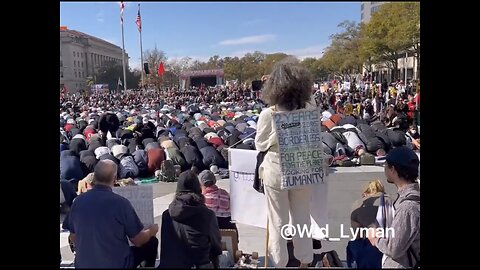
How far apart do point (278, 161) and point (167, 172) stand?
6.31m

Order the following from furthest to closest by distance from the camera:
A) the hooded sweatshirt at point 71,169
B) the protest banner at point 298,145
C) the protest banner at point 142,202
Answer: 1. the hooded sweatshirt at point 71,169
2. the protest banner at point 142,202
3. the protest banner at point 298,145

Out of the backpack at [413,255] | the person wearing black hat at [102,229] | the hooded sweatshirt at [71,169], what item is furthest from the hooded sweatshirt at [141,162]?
the backpack at [413,255]

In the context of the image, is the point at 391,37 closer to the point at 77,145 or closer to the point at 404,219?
the point at 77,145

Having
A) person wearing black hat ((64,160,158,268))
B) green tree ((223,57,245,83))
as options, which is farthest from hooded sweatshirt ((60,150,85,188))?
green tree ((223,57,245,83))

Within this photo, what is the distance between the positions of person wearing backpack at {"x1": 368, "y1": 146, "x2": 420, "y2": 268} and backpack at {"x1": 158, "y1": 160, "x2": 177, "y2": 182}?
266 inches

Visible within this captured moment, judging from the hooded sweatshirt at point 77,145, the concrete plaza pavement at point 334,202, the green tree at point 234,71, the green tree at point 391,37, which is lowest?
the concrete plaza pavement at point 334,202

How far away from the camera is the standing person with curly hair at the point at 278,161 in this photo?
337cm

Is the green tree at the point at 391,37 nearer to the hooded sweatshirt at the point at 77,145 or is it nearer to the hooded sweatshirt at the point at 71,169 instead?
the hooded sweatshirt at the point at 77,145

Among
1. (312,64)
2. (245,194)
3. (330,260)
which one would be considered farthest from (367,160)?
(330,260)

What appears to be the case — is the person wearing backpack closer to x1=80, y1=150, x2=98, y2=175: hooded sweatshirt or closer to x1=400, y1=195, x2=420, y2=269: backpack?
x1=400, y1=195, x2=420, y2=269: backpack

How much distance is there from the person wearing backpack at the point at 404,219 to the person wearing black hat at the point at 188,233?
128 centimetres

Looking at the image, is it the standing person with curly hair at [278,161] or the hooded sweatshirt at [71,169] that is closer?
the standing person with curly hair at [278,161]

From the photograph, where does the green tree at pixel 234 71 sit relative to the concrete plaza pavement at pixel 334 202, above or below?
above

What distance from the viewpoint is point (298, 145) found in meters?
3.38
